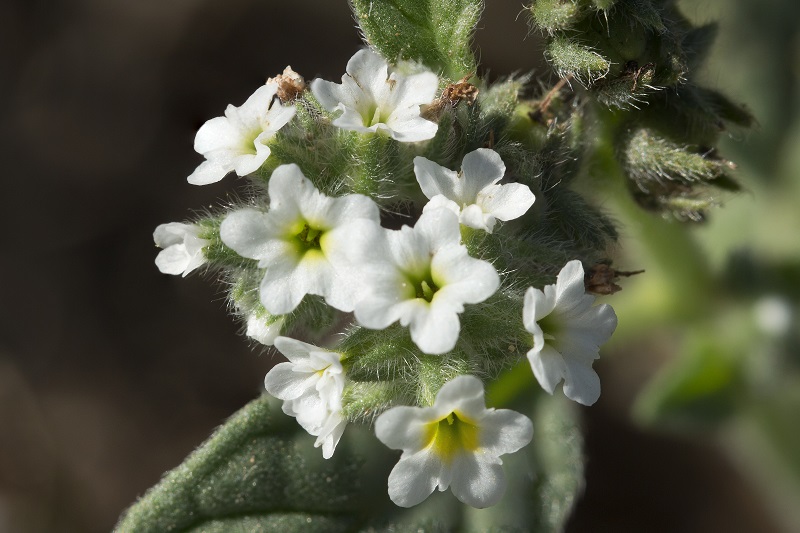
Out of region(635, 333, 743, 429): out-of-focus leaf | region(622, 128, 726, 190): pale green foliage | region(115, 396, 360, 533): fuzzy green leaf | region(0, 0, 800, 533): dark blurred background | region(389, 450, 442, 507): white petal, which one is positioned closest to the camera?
region(389, 450, 442, 507): white petal

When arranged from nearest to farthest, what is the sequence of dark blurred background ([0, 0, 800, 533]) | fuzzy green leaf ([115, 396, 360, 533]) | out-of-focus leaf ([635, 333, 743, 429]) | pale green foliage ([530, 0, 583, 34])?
Result: 1. pale green foliage ([530, 0, 583, 34])
2. fuzzy green leaf ([115, 396, 360, 533])
3. out-of-focus leaf ([635, 333, 743, 429])
4. dark blurred background ([0, 0, 800, 533])

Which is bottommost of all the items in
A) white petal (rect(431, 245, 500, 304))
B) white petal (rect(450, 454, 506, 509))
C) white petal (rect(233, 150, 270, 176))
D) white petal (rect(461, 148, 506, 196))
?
white petal (rect(450, 454, 506, 509))

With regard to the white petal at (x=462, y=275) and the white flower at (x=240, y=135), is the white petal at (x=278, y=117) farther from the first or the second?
the white petal at (x=462, y=275)

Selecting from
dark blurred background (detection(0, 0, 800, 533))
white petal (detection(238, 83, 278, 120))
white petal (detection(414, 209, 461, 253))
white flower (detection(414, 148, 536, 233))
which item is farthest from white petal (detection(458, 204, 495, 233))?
dark blurred background (detection(0, 0, 800, 533))

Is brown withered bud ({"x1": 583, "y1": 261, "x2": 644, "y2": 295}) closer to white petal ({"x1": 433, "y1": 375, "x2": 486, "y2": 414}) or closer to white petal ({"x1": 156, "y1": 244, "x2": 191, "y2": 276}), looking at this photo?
white petal ({"x1": 433, "y1": 375, "x2": 486, "y2": 414})

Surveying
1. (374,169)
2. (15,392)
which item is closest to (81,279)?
(15,392)

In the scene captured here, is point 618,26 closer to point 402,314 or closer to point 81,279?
point 402,314

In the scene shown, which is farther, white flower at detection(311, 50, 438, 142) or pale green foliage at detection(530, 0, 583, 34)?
pale green foliage at detection(530, 0, 583, 34)

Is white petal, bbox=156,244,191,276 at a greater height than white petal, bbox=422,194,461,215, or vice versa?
white petal, bbox=422,194,461,215
